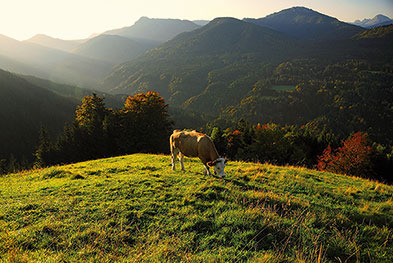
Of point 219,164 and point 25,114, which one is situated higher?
point 219,164

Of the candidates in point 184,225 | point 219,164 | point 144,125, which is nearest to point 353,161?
point 144,125

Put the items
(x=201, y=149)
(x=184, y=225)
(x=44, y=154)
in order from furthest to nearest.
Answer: (x=44, y=154) → (x=201, y=149) → (x=184, y=225)

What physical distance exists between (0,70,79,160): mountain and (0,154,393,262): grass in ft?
480

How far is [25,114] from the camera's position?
154 m

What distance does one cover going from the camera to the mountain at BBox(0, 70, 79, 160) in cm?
12823

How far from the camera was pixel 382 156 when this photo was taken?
61094 mm

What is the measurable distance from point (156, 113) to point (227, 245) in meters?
36.7

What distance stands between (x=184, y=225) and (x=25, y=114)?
203m

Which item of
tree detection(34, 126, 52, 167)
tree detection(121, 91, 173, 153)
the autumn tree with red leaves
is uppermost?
tree detection(121, 91, 173, 153)

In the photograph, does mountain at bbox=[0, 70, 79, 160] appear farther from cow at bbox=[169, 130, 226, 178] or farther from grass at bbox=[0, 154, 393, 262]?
grass at bbox=[0, 154, 393, 262]

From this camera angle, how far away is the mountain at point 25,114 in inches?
5048

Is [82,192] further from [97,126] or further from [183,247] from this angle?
[97,126]

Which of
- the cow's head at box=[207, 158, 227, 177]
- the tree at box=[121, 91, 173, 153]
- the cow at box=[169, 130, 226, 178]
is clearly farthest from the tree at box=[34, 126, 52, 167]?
the cow's head at box=[207, 158, 227, 177]

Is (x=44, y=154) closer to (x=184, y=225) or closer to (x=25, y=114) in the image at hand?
(x=184, y=225)
